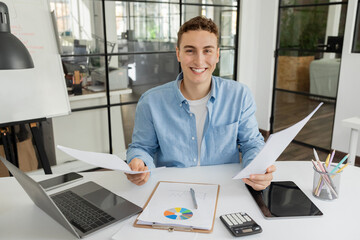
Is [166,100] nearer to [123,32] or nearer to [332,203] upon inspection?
[332,203]

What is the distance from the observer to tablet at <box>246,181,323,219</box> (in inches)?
40.7

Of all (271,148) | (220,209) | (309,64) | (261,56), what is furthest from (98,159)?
(261,56)

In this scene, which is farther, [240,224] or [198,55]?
[198,55]

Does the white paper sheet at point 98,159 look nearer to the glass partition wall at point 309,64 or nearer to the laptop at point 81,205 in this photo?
the laptop at point 81,205

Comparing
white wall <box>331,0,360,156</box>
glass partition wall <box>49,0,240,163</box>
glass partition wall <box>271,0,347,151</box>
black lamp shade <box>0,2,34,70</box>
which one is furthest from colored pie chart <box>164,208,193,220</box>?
glass partition wall <box>271,0,347,151</box>

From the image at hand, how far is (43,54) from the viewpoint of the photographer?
7.73ft

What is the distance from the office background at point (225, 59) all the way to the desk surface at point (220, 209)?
1.87 meters

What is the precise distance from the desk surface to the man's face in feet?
1.38

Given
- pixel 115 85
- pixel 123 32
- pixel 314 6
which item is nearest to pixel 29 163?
pixel 115 85

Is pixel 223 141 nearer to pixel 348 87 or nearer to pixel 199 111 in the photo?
pixel 199 111

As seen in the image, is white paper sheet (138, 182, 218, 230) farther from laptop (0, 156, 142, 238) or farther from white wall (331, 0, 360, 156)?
white wall (331, 0, 360, 156)

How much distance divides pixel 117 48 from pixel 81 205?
230cm

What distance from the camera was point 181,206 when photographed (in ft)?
3.47

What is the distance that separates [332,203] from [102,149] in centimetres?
255
